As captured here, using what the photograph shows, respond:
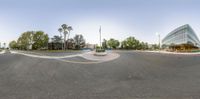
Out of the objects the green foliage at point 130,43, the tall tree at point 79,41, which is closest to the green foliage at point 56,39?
the tall tree at point 79,41

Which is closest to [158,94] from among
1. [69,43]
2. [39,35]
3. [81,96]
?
[81,96]

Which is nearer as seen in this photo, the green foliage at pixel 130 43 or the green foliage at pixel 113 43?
the green foliage at pixel 130 43

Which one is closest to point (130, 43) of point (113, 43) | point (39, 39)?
point (113, 43)

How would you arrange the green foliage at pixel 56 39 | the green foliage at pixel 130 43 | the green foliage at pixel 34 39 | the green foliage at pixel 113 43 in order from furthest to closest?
the green foliage at pixel 56 39 < the green foliage at pixel 113 43 < the green foliage at pixel 130 43 < the green foliage at pixel 34 39

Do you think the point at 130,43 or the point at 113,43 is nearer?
the point at 130,43

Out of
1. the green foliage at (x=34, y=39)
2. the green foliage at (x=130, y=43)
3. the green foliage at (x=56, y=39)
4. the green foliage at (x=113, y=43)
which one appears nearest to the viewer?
the green foliage at (x=34, y=39)

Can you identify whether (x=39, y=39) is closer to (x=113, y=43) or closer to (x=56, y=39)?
(x=56, y=39)

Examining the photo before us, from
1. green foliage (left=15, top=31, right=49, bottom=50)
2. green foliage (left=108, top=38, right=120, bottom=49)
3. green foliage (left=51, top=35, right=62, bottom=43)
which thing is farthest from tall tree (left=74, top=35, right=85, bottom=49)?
green foliage (left=15, top=31, right=49, bottom=50)

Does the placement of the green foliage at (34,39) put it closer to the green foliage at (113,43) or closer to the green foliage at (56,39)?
the green foliage at (56,39)

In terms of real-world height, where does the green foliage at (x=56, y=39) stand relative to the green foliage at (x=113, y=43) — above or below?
above

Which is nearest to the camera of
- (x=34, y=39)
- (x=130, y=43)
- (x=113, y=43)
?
(x=34, y=39)

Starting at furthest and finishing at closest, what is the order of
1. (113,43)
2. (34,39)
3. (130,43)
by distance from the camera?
(113,43) → (130,43) → (34,39)

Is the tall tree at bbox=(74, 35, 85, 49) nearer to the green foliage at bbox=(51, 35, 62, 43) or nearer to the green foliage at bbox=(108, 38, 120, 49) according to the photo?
the green foliage at bbox=(51, 35, 62, 43)

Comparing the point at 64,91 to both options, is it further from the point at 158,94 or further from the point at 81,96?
the point at 158,94
